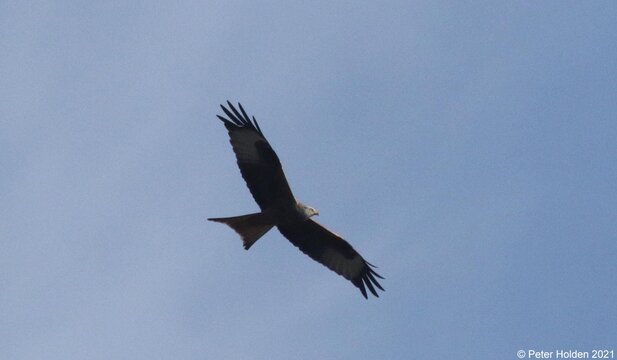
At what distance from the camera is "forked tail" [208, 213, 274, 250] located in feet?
49.7

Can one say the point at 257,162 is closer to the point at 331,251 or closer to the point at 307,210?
the point at 307,210

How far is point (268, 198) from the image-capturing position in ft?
51.2

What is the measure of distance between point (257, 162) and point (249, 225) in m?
1.03

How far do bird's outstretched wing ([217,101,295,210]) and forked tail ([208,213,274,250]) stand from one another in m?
0.24

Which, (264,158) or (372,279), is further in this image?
(372,279)

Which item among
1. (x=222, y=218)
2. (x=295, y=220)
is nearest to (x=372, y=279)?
(x=295, y=220)

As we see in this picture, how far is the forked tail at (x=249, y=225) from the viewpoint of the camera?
15.1 metres

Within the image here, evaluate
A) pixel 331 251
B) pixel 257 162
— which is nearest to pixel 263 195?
pixel 257 162

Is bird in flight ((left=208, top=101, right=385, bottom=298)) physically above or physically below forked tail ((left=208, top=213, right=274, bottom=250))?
above

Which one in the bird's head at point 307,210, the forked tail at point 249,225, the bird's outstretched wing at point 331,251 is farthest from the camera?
the bird's outstretched wing at point 331,251

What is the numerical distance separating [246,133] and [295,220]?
1.54 meters

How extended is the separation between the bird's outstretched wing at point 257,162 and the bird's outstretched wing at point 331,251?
0.68m

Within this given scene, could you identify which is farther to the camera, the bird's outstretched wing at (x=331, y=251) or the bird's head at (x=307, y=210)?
the bird's outstretched wing at (x=331, y=251)

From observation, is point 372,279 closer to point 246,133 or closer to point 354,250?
point 354,250
